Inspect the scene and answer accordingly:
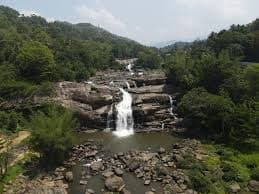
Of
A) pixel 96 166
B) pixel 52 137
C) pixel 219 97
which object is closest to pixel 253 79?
pixel 219 97

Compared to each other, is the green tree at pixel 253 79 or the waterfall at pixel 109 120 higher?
the green tree at pixel 253 79

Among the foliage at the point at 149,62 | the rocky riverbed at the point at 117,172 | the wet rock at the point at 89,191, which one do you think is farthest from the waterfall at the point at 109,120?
the foliage at the point at 149,62

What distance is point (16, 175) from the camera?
101ft

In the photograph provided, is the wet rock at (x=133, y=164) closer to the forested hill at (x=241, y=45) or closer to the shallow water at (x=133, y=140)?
Result: the shallow water at (x=133, y=140)

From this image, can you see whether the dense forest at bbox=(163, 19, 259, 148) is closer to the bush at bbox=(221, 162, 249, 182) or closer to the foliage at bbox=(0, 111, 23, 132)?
the bush at bbox=(221, 162, 249, 182)

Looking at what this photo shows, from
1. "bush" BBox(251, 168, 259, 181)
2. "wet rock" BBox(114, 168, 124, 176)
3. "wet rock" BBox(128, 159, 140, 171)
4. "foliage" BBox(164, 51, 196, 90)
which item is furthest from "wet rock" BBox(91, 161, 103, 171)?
"foliage" BBox(164, 51, 196, 90)

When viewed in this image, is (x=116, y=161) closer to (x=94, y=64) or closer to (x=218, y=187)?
(x=218, y=187)

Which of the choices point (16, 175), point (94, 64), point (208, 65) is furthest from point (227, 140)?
point (94, 64)

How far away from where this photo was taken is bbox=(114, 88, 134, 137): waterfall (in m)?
46.9

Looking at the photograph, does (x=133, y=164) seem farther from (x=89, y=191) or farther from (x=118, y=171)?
(x=89, y=191)

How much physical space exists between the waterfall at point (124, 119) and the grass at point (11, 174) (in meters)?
16.0

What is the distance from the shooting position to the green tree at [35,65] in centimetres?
5291

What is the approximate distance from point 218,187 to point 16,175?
17153mm

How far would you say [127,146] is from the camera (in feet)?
134
